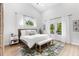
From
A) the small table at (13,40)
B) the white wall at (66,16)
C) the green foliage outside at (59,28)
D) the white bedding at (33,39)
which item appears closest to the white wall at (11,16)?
the small table at (13,40)

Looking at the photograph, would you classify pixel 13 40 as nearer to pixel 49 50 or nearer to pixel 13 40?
pixel 13 40

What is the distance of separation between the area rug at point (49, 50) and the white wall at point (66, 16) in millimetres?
210

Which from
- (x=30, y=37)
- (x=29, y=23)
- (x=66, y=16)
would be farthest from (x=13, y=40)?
(x=66, y=16)

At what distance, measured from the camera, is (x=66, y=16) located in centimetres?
151

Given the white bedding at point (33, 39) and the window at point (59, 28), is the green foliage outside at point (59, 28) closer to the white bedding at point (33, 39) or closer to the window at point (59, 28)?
the window at point (59, 28)

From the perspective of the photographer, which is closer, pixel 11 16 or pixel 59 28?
pixel 11 16

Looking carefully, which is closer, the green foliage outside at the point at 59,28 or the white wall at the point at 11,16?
the white wall at the point at 11,16

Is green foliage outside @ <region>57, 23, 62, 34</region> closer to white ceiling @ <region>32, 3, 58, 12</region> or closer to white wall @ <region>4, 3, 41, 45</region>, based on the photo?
white ceiling @ <region>32, 3, 58, 12</region>

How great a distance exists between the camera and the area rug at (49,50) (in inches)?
58.5

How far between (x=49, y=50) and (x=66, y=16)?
814 mm

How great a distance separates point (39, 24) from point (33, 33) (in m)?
0.23

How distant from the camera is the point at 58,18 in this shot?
154 centimetres

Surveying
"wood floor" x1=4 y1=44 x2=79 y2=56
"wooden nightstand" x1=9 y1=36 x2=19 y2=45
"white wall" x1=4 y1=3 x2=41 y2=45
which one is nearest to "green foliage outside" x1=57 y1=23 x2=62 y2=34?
"wood floor" x1=4 y1=44 x2=79 y2=56

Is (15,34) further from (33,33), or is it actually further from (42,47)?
(42,47)
